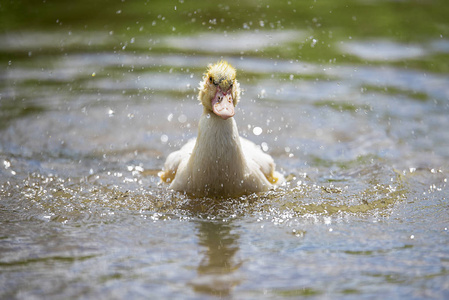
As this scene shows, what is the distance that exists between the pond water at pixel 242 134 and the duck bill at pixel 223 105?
3.01ft

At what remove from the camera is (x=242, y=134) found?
862 centimetres

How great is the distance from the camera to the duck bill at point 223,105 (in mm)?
5633

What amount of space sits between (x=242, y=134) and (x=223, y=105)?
292cm

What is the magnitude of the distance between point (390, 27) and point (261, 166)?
738cm

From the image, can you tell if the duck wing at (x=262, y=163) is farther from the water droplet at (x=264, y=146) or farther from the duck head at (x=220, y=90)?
the water droplet at (x=264, y=146)

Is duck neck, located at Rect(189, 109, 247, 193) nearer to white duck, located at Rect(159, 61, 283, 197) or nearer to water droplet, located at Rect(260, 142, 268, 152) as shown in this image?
white duck, located at Rect(159, 61, 283, 197)

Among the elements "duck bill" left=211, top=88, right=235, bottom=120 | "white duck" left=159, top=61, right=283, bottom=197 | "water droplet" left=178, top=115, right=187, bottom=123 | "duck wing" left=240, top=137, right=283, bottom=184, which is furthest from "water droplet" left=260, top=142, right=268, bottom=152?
"duck bill" left=211, top=88, right=235, bottom=120

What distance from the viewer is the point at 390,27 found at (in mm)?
12617

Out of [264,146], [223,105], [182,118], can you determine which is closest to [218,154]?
[223,105]

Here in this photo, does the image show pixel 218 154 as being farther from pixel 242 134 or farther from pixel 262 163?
pixel 242 134

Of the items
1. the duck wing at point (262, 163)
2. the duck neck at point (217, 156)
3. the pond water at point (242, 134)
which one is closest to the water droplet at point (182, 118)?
the pond water at point (242, 134)

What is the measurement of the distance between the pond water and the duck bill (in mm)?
917

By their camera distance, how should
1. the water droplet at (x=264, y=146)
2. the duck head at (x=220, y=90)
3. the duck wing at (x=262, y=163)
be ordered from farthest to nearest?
the water droplet at (x=264, y=146) → the duck wing at (x=262, y=163) → the duck head at (x=220, y=90)

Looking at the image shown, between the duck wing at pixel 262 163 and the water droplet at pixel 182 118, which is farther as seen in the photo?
the water droplet at pixel 182 118
